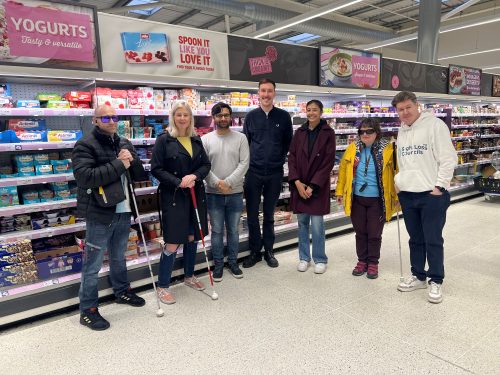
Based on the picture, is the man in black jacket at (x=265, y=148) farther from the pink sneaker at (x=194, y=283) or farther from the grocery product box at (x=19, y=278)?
the grocery product box at (x=19, y=278)

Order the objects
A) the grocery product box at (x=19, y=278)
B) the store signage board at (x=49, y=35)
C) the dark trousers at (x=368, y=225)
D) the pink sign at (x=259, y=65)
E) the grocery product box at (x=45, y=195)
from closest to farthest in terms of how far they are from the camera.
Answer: the store signage board at (x=49, y=35), the grocery product box at (x=19, y=278), the grocery product box at (x=45, y=195), the dark trousers at (x=368, y=225), the pink sign at (x=259, y=65)

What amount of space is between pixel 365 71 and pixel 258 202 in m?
3.38

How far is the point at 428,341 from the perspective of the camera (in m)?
2.80

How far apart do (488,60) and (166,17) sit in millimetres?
13958

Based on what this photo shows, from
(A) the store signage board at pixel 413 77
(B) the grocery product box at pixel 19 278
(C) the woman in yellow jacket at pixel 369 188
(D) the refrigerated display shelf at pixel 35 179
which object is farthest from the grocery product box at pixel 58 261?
(A) the store signage board at pixel 413 77

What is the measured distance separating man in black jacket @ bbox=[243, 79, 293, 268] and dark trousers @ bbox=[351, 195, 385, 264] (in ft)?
3.02

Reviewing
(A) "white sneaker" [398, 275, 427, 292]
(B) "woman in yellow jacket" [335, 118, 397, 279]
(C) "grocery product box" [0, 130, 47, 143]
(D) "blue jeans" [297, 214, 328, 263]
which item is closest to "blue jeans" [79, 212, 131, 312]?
(C) "grocery product box" [0, 130, 47, 143]

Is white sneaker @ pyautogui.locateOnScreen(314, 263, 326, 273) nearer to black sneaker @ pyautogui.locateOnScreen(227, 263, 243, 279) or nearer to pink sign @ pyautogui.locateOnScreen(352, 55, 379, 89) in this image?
black sneaker @ pyautogui.locateOnScreen(227, 263, 243, 279)

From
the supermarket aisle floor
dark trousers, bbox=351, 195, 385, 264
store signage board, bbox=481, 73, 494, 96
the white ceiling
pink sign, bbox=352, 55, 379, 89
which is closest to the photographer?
the supermarket aisle floor

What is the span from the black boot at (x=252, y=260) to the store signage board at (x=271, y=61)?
2182mm

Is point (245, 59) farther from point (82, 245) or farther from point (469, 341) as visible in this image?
point (469, 341)

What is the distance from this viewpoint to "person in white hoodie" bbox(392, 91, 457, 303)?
3.20 metres

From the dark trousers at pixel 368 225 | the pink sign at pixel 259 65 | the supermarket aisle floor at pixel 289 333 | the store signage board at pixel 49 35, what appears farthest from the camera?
the pink sign at pixel 259 65

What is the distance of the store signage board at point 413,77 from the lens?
6695 millimetres
